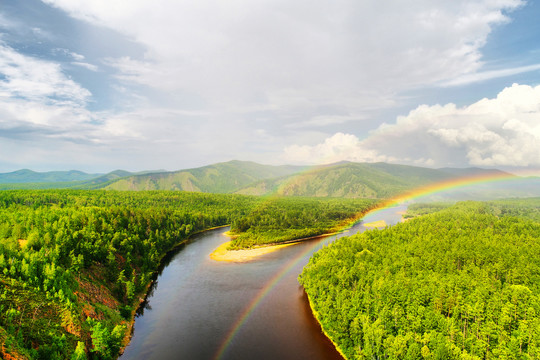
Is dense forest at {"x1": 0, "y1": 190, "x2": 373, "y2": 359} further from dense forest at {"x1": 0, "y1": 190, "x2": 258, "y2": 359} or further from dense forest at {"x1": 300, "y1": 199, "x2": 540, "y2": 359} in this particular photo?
dense forest at {"x1": 300, "y1": 199, "x2": 540, "y2": 359}

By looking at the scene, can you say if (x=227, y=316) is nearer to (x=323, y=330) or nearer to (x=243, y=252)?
(x=323, y=330)

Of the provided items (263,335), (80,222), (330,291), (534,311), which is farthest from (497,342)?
(80,222)

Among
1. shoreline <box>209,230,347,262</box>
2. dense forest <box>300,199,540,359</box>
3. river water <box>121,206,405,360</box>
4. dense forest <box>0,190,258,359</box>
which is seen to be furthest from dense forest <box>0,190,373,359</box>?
dense forest <box>300,199,540,359</box>

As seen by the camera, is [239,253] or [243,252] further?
[243,252]

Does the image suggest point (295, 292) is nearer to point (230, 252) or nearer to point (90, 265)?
point (230, 252)

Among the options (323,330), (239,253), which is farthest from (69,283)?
(239,253)

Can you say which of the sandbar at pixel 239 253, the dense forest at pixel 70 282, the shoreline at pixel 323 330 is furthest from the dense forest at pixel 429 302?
the dense forest at pixel 70 282

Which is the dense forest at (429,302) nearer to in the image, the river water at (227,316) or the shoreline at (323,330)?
the shoreline at (323,330)
